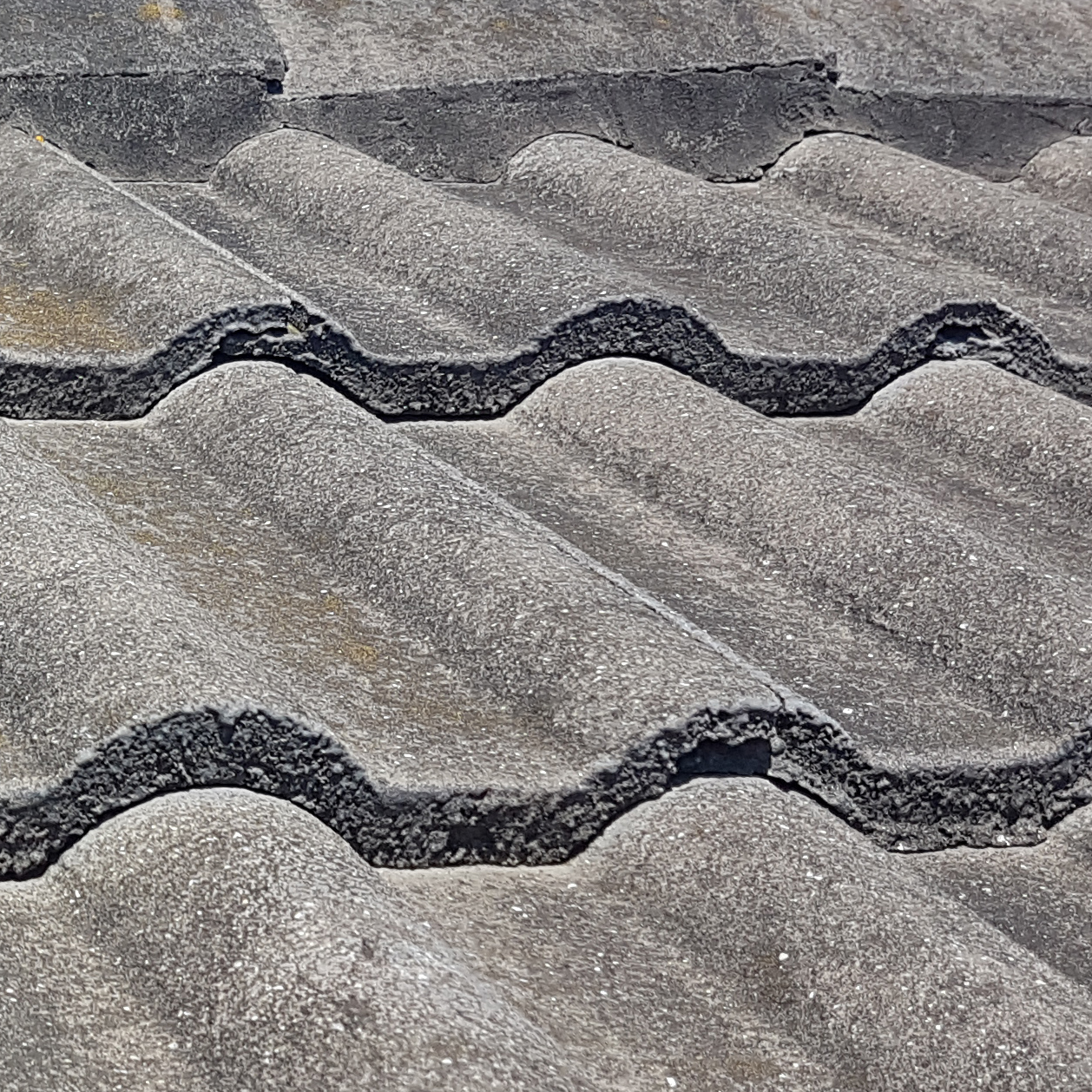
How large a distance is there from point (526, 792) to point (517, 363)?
3.26 ft

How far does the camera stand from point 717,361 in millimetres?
2541

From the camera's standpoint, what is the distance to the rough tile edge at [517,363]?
2.24m

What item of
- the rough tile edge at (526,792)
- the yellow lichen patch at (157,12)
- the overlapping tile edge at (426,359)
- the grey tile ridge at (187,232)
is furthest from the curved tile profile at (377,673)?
the yellow lichen patch at (157,12)

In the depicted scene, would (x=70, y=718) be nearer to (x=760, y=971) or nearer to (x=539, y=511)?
(x=760, y=971)

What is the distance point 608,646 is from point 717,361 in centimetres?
95

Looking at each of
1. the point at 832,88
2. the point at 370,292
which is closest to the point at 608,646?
the point at 370,292

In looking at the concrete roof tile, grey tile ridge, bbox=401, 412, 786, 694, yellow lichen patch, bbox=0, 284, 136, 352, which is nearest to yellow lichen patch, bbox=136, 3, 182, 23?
the concrete roof tile

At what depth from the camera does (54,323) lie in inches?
92.0

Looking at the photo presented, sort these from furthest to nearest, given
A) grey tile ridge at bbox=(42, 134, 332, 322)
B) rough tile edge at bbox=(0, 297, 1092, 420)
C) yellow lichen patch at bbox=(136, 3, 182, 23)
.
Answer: yellow lichen patch at bbox=(136, 3, 182, 23) → grey tile ridge at bbox=(42, 134, 332, 322) → rough tile edge at bbox=(0, 297, 1092, 420)

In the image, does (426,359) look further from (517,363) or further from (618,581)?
(618,581)

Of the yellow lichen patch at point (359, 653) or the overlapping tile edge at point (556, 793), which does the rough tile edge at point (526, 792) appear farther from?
the yellow lichen patch at point (359, 653)

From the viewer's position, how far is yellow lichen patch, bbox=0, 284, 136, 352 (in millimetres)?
2270

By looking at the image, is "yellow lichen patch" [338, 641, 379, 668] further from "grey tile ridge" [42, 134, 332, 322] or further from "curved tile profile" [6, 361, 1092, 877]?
"grey tile ridge" [42, 134, 332, 322]

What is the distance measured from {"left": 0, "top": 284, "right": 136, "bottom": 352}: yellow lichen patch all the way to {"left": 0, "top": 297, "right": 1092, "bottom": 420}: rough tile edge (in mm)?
45
